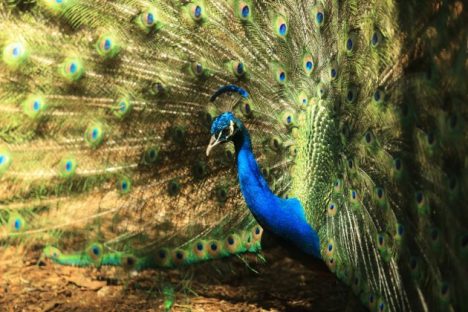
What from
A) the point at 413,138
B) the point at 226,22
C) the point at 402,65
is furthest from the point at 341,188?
the point at 226,22

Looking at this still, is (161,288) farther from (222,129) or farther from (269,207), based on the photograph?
(222,129)

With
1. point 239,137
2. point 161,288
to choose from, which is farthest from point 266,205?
point 161,288

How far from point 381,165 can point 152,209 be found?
1.11 meters

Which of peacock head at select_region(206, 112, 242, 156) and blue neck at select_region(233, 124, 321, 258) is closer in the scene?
peacock head at select_region(206, 112, 242, 156)

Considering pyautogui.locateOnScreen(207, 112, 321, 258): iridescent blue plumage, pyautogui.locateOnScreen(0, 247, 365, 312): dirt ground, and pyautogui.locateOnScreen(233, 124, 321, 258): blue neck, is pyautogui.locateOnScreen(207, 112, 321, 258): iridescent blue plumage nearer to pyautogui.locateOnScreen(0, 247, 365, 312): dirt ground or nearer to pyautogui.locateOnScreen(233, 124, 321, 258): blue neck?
pyautogui.locateOnScreen(233, 124, 321, 258): blue neck

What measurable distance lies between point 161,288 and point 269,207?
85 cm

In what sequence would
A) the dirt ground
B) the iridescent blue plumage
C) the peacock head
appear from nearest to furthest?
the peacock head → the iridescent blue plumage → the dirt ground

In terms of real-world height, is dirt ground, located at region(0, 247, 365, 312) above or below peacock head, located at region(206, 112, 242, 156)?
below

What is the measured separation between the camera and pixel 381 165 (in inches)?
113

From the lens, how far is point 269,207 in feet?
9.48

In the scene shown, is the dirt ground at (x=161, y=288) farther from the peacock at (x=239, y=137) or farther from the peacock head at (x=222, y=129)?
the peacock head at (x=222, y=129)

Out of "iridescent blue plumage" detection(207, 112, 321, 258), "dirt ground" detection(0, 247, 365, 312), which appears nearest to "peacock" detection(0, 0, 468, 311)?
"iridescent blue plumage" detection(207, 112, 321, 258)

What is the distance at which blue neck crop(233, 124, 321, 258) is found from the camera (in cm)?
283

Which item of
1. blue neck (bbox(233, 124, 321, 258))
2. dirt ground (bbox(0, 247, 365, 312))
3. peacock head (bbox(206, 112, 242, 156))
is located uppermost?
peacock head (bbox(206, 112, 242, 156))
